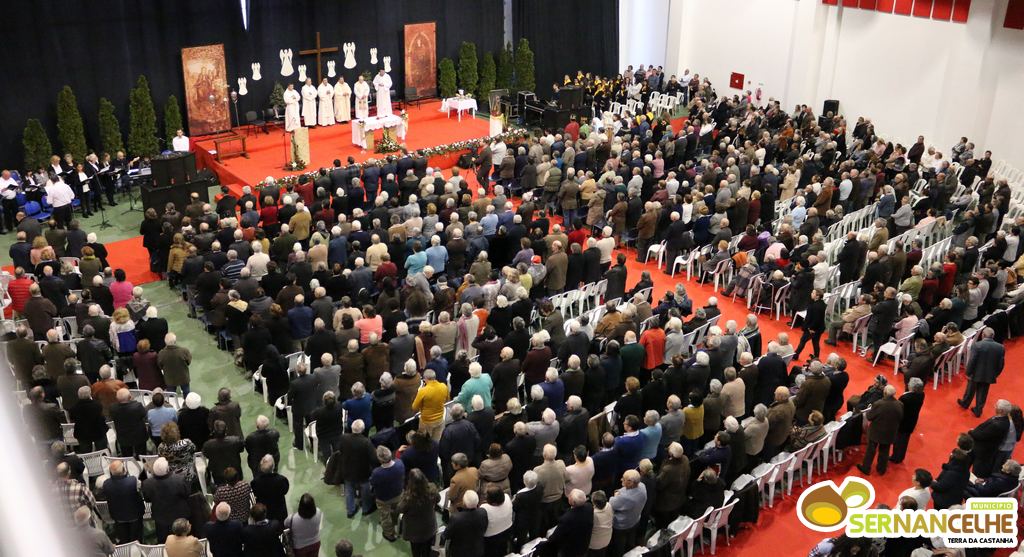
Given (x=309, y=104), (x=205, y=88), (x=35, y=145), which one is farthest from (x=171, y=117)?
(x=309, y=104)

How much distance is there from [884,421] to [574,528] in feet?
13.6

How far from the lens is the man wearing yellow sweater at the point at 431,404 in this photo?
9.20 m

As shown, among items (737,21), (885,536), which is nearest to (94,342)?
(885,536)

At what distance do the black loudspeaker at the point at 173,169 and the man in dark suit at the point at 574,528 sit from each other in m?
11.6

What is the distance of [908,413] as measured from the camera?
32.8ft

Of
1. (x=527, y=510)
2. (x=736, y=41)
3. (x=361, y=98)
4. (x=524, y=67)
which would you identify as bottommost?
(x=527, y=510)

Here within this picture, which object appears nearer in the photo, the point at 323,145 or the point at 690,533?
the point at 690,533

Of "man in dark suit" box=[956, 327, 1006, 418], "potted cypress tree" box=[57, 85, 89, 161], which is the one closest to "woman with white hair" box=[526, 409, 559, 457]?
"man in dark suit" box=[956, 327, 1006, 418]

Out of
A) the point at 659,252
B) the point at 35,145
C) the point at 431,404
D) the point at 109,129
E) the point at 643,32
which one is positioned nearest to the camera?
the point at 431,404

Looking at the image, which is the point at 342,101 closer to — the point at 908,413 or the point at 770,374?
the point at 770,374

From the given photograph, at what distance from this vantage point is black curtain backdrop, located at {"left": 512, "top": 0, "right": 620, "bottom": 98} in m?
26.3

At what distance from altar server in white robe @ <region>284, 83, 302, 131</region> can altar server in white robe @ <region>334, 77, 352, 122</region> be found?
→ 1.06 m

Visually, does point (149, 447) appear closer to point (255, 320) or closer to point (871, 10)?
point (255, 320)

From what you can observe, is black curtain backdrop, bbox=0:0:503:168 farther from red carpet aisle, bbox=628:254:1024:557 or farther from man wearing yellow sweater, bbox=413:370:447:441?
man wearing yellow sweater, bbox=413:370:447:441
